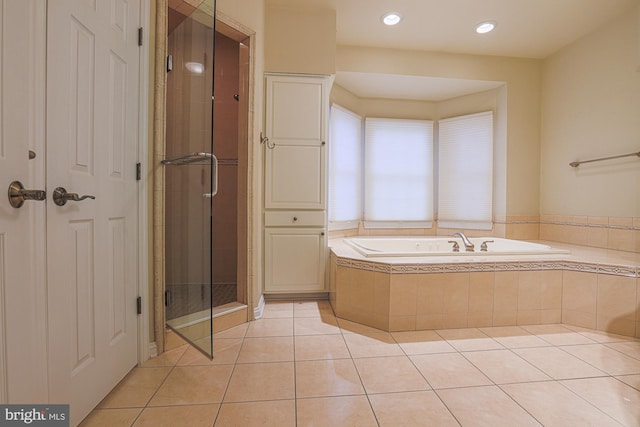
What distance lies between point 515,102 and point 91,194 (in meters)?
3.95

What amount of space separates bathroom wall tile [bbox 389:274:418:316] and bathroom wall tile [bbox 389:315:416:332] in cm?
3

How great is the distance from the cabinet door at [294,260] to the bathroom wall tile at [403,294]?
2.53 feet

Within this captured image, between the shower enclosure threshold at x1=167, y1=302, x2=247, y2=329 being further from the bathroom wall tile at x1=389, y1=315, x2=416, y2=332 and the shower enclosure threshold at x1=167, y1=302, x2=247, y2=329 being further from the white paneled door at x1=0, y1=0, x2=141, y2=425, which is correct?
the bathroom wall tile at x1=389, y1=315, x2=416, y2=332

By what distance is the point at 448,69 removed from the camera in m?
3.09

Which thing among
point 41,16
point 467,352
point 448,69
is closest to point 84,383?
point 41,16

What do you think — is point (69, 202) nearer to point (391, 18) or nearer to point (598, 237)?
point (391, 18)

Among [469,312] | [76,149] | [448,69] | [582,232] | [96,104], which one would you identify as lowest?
[469,312]

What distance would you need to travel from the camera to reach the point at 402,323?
200 centimetres

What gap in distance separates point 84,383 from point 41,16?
55.0 inches

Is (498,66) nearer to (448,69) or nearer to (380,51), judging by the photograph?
(448,69)

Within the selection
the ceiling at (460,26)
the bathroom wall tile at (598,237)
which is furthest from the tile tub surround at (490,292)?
the ceiling at (460,26)

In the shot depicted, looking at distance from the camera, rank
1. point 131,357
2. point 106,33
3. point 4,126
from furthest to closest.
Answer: point 131,357
point 106,33
point 4,126

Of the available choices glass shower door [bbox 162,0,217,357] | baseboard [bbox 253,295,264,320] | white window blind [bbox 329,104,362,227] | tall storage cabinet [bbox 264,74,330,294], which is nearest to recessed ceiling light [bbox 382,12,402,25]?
tall storage cabinet [bbox 264,74,330,294]
